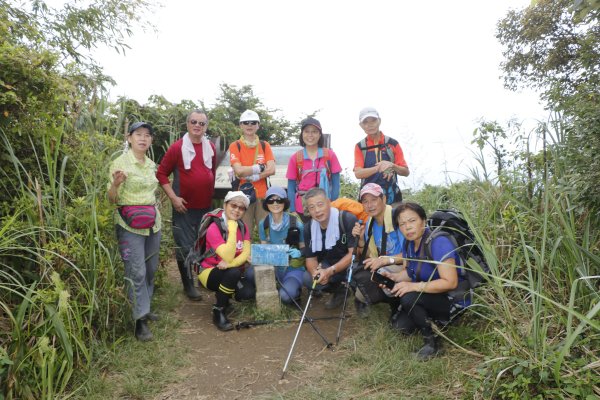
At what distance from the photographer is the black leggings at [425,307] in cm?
375

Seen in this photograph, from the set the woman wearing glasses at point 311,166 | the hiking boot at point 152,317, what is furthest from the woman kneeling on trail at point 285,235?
the hiking boot at point 152,317

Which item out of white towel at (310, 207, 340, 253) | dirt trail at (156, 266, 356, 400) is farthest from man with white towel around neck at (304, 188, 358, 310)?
dirt trail at (156, 266, 356, 400)

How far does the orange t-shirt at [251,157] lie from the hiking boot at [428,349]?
8.18 feet

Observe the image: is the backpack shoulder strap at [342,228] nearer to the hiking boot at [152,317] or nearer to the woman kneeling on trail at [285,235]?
the woman kneeling on trail at [285,235]

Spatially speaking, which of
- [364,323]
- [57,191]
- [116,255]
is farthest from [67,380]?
[364,323]

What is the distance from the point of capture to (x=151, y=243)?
175 inches

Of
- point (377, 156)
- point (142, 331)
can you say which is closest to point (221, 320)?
point (142, 331)

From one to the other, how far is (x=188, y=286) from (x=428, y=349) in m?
2.89

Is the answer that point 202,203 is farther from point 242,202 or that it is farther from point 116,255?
point 116,255

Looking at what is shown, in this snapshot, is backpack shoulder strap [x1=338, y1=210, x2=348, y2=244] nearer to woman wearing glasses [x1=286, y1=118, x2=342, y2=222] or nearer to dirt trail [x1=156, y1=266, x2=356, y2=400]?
woman wearing glasses [x1=286, y1=118, x2=342, y2=222]

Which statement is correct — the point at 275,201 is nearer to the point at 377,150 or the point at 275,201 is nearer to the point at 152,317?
the point at 377,150

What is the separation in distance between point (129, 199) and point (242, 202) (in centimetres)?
106

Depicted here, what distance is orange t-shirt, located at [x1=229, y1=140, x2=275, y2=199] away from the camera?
536cm

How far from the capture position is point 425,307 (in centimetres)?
Answer: 382
